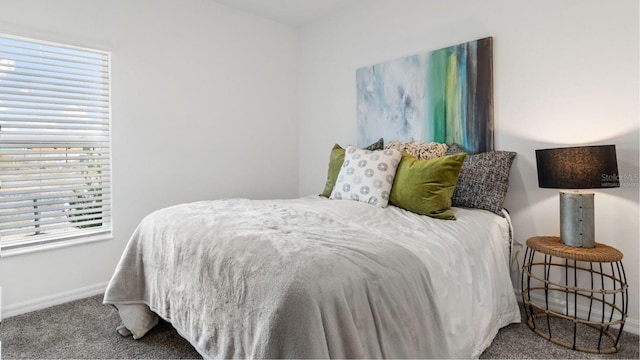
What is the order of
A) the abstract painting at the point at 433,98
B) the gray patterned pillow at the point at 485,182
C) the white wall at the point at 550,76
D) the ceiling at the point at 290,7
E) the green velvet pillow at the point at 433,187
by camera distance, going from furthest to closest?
the ceiling at the point at 290,7 → the abstract painting at the point at 433,98 → the gray patterned pillow at the point at 485,182 → the green velvet pillow at the point at 433,187 → the white wall at the point at 550,76

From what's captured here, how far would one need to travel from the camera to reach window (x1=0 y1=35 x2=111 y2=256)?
2291mm

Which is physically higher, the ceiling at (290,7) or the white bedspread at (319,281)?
the ceiling at (290,7)

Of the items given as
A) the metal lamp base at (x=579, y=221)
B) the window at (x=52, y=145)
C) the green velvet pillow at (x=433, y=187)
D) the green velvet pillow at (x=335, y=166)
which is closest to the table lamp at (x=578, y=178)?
the metal lamp base at (x=579, y=221)

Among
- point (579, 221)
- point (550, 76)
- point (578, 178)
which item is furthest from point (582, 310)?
point (550, 76)

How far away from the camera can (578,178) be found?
5.86 feet

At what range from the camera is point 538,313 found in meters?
2.22

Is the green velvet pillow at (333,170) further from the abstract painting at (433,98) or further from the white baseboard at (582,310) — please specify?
the white baseboard at (582,310)

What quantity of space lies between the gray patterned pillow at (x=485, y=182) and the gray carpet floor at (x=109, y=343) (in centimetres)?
75

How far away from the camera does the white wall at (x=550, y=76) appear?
1956mm

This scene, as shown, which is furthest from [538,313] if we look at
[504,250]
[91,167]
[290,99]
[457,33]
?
[91,167]

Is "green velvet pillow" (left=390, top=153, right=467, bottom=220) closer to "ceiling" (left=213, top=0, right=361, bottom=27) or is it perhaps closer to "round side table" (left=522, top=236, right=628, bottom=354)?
"round side table" (left=522, top=236, right=628, bottom=354)

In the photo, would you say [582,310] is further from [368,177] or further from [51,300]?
[51,300]

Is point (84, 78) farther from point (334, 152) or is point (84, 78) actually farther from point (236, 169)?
point (334, 152)

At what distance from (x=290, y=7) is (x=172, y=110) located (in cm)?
152
